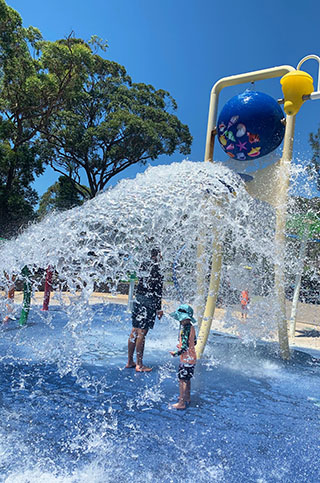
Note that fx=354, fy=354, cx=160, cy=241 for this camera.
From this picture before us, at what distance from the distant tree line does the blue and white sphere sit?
37.6 ft

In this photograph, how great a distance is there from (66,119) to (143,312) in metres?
19.0

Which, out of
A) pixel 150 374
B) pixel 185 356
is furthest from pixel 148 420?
pixel 150 374

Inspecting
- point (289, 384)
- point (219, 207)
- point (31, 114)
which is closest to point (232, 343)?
point (289, 384)

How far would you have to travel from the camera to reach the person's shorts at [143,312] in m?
4.71

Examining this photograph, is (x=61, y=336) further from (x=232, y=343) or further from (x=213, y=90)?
(x=213, y=90)

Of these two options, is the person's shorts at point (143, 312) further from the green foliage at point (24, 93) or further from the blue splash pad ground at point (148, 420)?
the green foliage at point (24, 93)

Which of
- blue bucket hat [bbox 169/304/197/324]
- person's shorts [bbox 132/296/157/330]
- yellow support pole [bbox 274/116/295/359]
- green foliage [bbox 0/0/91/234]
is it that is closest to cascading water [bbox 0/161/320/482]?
yellow support pole [bbox 274/116/295/359]

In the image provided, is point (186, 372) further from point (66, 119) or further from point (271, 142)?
point (66, 119)

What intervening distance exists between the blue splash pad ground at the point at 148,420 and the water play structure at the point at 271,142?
109cm

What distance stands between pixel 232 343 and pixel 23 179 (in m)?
16.1

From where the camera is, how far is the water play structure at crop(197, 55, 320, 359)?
5828 mm

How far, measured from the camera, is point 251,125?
18.9 ft

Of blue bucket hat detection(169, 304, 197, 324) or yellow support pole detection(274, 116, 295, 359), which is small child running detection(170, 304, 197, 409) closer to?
blue bucket hat detection(169, 304, 197, 324)

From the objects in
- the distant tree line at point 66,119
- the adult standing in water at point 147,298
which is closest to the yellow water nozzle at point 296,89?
the adult standing in water at point 147,298
